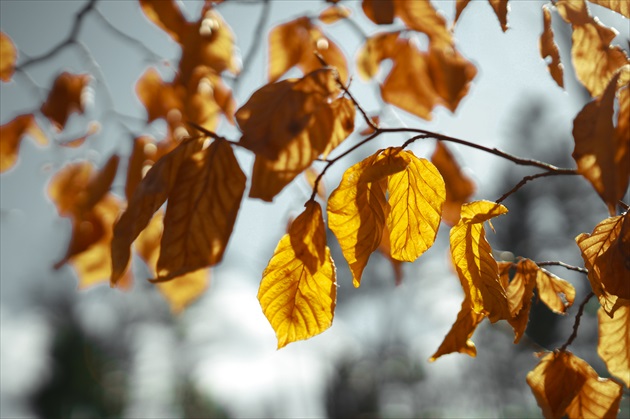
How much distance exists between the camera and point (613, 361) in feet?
2.19

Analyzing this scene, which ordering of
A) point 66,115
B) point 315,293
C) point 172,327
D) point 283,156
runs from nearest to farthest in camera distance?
point 283,156, point 315,293, point 66,115, point 172,327

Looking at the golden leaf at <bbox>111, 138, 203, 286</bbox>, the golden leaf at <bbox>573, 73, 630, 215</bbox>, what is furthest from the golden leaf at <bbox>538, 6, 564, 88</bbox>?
the golden leaf at <bbox>111, 138, 203, 286</bbox>

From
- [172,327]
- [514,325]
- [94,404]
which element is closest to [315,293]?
[514,325]

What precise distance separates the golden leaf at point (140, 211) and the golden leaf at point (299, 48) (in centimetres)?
52

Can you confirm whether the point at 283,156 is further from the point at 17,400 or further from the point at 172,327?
the point at 17,400

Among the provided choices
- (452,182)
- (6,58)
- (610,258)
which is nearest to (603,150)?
(610,258)

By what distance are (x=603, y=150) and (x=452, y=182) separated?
67cm

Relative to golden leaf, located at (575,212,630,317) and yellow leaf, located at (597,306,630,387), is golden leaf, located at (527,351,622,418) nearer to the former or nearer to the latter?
yellow leaf, located at (597,306,630,387)

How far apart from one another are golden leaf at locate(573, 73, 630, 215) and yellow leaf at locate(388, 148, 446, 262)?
0.19 meters

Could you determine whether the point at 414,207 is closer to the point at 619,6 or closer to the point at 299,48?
the point at 619,6

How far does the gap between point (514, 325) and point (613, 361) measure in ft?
0.43

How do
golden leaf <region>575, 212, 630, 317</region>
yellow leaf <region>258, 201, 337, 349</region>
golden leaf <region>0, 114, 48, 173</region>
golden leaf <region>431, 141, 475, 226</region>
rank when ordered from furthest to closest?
1. golden leaf <region>0, 114, 48, 173</region>
2. golden leaf <region>431, 141, 475, 226</region>
3. yellow leaf <region>258, 201, 337, 349</region>
4. golden leaf <region>575, 212, 630, 317</region>

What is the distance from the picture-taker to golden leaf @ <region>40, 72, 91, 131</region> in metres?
1.41

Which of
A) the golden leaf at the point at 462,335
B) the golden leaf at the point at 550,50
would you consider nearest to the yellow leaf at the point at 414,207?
the golden leaf at the point at 462,335
